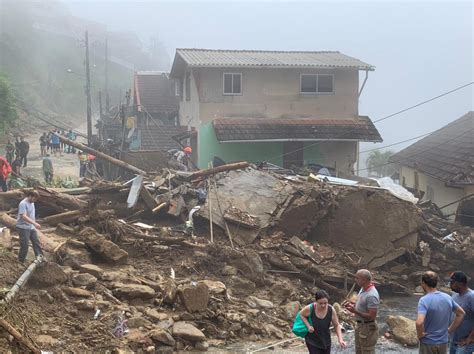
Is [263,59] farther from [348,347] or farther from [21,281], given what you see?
[21,281]

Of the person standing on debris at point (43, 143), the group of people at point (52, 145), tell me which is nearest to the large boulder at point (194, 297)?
the group of people at point (52, 145)

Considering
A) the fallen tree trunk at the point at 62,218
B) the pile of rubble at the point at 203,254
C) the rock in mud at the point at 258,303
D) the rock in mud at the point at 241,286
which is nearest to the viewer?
the pile of rubble at the point at 203,254

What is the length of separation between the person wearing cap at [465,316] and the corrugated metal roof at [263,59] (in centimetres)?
1616

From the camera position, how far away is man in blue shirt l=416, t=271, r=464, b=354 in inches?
214

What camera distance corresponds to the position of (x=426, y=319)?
5.51 meters

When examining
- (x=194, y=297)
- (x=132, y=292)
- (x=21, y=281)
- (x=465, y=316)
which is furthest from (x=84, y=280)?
(x=465, y=316)

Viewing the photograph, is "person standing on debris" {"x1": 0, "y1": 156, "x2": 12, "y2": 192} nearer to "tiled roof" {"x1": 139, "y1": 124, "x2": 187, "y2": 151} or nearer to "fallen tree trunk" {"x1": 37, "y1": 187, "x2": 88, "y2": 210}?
"fallen tree trunk" {"x1": 37, "y1": 187, "x2": 88, "y2": 210}

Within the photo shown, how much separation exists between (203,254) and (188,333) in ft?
10.3

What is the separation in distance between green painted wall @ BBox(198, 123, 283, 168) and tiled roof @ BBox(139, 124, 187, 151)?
124 inches

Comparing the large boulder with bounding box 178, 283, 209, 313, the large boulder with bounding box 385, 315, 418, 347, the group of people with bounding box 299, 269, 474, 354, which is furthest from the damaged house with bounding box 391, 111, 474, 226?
the group of people with bounding box 299, 269, 474, 354

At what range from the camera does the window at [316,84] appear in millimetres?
22234

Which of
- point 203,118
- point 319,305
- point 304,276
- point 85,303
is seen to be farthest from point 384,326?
point 203,118

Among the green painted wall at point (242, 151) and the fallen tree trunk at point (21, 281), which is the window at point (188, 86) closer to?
the green painted wall at point (242, 151)

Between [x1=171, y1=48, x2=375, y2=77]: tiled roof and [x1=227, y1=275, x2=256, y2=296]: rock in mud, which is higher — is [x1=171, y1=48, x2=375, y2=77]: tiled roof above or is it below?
above
